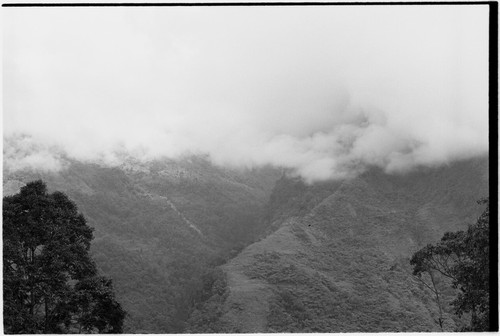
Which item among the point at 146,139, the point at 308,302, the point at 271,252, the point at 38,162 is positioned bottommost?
the point at 308,302

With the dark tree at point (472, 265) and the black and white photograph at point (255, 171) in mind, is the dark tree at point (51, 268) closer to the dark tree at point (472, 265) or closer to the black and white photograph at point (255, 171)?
the black and white photograph at point (255, 171)

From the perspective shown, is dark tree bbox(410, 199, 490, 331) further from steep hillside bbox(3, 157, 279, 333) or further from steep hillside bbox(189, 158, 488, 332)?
steep hillside bbox(3, 157, 279, 333)

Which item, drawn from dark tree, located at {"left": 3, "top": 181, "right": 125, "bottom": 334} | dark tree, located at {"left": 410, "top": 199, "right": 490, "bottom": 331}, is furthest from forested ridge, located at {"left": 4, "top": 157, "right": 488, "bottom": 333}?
dark tree, located at {"left": 3, "top": 181, "right": 125, "bottom": 334}

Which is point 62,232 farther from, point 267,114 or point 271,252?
point 267,114

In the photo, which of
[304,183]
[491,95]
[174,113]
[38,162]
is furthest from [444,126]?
[38,162]

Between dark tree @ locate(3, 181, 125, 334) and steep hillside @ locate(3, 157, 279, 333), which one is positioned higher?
steep hillside @ locate(3, 157, 279, 333)

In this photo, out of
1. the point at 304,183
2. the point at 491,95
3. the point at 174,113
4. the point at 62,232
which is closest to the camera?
the point at 491,95

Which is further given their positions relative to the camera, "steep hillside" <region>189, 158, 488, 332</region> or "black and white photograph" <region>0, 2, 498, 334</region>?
"steep hillside" <region>189, 158, 488, 332</region>
